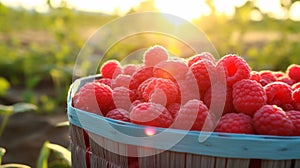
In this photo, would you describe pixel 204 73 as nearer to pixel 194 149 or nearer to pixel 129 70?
pixel 194 149

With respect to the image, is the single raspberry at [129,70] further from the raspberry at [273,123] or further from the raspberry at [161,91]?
the raspberry at [273,123]

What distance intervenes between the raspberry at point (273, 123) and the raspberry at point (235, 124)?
0.8 inches

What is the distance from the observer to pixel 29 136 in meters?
2.69

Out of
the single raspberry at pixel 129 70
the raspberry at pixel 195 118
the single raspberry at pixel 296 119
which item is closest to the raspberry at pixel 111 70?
the single raspberry at pixel 129 70

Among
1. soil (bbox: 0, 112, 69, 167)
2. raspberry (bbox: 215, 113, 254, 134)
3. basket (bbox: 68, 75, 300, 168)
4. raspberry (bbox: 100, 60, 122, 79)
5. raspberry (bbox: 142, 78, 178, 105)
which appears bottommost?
soil (bbox: 0, 112, 69, 167)

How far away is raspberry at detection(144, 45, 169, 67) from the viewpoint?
3.94 feet

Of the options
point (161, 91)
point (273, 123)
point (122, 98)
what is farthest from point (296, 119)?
point (122, 98)

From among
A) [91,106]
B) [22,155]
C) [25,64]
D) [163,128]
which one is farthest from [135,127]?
[25,64]

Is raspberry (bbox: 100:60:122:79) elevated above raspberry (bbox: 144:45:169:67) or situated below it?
below

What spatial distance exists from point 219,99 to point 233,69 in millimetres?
133

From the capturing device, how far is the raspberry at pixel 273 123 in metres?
0.89

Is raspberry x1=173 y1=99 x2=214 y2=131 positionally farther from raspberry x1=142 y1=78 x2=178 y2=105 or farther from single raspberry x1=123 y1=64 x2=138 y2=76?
single raspberry x1=123 y1=64 x2=138 y2=76

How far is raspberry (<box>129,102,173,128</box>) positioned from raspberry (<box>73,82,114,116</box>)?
17 cm

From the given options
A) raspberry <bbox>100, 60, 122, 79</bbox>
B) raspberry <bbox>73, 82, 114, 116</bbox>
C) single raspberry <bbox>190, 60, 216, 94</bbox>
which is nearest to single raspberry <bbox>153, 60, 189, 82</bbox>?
single raspberry <bbox>190, 60, 216, 94</bbox>
